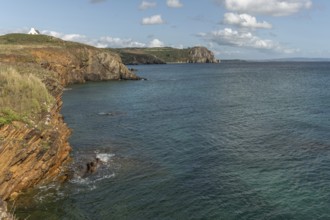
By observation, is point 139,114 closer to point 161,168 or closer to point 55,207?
point 161,168

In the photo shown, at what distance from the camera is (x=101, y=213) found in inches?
1044

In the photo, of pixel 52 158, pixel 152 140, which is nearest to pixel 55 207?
pixel 52 158

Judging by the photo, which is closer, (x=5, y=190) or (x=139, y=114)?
(x=5, y=190)

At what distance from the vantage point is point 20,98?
32688 mm

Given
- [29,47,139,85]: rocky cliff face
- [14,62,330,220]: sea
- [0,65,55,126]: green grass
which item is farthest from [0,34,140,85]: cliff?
[0,65,55,126]: green grass

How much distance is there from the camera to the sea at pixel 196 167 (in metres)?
27.0

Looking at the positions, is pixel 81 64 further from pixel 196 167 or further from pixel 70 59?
pixel 196 167

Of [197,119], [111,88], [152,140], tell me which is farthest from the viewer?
[111,88]

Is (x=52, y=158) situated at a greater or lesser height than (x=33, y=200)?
greater

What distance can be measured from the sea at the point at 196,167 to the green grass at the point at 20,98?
6.70 m

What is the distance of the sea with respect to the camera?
27.0m

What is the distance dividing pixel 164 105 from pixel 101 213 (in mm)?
50555

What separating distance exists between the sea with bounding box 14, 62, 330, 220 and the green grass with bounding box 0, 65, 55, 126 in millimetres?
6702

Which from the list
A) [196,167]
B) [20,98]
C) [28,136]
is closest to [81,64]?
[20,98]
